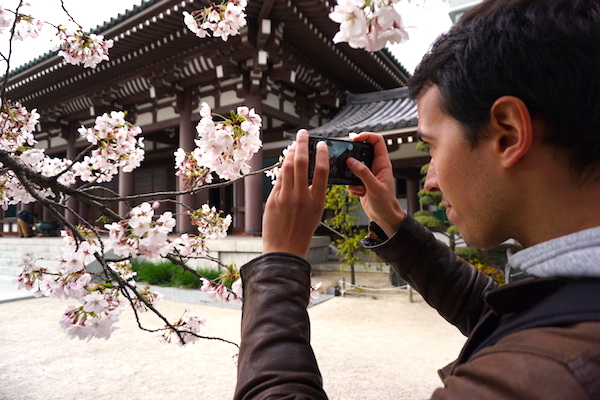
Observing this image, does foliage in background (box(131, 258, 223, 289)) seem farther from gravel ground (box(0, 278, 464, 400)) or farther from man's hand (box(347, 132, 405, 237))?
man's hand (box(347, 132, 405, 237))

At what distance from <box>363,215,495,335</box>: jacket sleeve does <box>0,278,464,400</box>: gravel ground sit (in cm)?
197

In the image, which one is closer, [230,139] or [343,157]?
[343,157]

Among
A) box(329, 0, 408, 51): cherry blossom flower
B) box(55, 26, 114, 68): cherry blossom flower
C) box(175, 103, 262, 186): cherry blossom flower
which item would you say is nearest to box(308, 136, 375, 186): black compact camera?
box(329, 0, 408, 51): cherry blossom flower

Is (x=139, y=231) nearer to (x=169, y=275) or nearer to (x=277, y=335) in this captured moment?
(x=277, y=335)

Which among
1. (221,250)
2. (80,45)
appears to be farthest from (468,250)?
(80,45)

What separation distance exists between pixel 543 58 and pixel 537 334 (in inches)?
17.7

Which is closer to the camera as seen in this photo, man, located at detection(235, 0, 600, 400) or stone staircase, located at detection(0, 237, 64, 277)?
man, located at detection(235, 0, 600, 400)

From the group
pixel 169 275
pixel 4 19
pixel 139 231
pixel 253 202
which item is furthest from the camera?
pixel 253 202

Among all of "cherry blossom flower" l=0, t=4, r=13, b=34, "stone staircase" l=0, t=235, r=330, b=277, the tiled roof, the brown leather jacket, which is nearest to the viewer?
the brown leather jacket

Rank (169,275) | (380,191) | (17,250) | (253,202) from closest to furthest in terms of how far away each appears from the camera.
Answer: (380,191) < (169,275) < (253,202) < (17,250)

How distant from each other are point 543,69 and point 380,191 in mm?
590

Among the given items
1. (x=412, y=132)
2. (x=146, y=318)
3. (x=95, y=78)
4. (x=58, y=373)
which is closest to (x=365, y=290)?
(x=412, y=132)

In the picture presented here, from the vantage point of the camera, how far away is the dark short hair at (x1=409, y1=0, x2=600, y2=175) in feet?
2.03

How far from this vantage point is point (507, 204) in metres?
0.72
